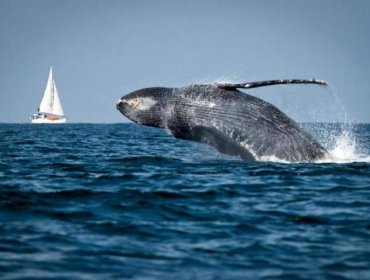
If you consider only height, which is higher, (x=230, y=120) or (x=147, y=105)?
(x=147, y=105)

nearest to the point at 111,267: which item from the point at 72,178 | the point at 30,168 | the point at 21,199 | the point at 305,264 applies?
the point at 305,264

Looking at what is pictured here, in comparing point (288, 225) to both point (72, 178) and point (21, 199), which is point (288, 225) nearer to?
point (21, 199)

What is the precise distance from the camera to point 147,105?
13625 mm

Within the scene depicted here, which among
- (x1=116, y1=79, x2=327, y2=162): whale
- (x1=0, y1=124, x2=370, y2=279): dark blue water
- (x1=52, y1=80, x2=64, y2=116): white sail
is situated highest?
(x1=52, y1=80, x2=64, y2=116): white sail

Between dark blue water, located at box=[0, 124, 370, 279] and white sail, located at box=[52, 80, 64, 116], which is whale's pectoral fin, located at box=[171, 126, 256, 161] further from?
white sail, located at box=[52, 80, 64, 116]

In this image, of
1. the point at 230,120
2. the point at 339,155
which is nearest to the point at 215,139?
the point at 230,120

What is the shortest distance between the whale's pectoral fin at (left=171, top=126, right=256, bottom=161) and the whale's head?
21.4 inches

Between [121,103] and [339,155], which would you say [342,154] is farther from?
[121,103]

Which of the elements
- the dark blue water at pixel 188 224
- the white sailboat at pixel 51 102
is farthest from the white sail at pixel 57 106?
the dark blue water at pixel 188 224

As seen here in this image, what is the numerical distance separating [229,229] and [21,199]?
3.53 metres

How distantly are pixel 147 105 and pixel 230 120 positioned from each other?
2.08m

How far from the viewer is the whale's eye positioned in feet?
44.9

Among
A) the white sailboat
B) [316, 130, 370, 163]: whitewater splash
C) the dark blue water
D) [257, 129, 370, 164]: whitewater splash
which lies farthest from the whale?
the white sailboat

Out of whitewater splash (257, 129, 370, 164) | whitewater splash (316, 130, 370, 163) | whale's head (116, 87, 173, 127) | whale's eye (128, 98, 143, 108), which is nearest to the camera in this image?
whitewater splash (257, 129, 370, 164)
